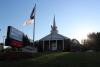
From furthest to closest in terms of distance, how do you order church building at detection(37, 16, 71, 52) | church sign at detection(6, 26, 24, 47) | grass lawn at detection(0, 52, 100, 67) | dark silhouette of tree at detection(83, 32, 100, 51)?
dark silhouette of tree at detection(83, 32, 100, 51), church building at detection(37, 16, 71, 52), church sign at detection(6, 26, 24, 47), grass lawn at detection(0, 52, 100, 67)

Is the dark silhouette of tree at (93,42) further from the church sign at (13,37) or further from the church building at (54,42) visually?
the church sign at (13,37)

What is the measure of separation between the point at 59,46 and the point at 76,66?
39.7m

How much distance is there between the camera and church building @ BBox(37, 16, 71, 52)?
51.1m

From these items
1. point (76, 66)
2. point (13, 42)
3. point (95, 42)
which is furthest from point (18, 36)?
point (95, 42)

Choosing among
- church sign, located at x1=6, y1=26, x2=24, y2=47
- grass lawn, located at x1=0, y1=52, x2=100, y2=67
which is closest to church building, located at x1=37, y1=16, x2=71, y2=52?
church sign, located at x1=6, y1=26, x2=24, y2=47

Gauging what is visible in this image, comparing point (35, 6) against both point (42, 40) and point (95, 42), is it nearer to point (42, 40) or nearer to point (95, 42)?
point (42, 40)

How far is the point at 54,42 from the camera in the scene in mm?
53438

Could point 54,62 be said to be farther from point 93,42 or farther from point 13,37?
point 93,42

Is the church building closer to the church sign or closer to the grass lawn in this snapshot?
the church sign

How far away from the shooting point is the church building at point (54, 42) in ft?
168

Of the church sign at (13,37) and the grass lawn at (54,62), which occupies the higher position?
the church sign at (13,37)

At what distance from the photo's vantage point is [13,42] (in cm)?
2050

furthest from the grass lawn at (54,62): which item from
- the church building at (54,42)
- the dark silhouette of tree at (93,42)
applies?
the dark silhouette of tree at (93,42)

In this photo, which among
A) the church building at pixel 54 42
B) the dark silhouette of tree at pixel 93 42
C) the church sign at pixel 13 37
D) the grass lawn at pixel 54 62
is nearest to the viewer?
the grass lawn at pixel 54 62
